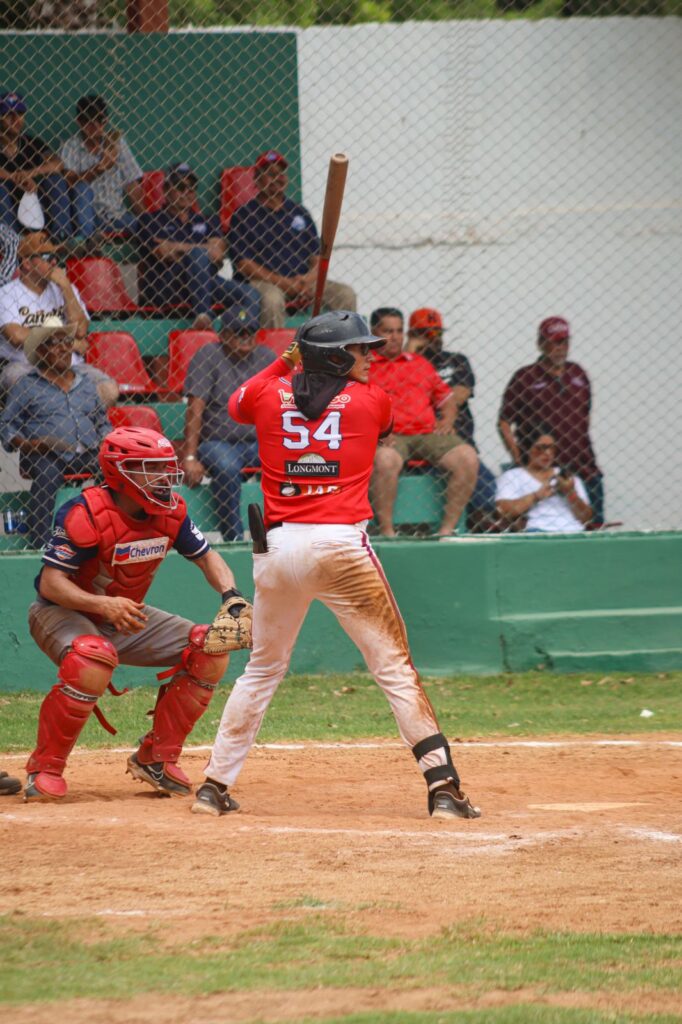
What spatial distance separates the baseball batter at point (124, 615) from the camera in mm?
5656

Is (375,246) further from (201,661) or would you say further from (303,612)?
(303,612)

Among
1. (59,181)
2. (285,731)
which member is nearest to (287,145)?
(59,181)

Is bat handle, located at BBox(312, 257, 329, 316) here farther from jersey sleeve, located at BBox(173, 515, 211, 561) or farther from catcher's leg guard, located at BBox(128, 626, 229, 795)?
catcher's leg guard, located at BBox(128, 626, 229, 795)

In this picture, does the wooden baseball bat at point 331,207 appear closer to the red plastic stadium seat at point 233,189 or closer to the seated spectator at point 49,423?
the seated spectator at point 49,423

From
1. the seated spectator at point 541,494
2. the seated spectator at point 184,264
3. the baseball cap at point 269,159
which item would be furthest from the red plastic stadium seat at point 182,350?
the seated spectator at point 541,494

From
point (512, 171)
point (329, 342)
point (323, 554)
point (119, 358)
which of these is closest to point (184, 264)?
point (119, 358)

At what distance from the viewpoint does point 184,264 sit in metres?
9.97

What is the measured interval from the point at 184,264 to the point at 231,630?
4.85 metres

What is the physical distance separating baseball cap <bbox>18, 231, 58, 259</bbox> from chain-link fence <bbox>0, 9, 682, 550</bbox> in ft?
0.05

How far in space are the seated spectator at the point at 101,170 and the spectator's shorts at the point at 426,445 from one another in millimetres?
2831

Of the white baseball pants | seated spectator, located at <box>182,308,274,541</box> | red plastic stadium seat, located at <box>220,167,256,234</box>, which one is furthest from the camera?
red plastic stadium seat, located at <box>220,167,256,234</box>

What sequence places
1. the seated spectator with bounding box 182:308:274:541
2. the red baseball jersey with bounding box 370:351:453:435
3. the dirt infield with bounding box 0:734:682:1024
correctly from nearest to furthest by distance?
the dirt infield with bounding box 0:734:682:1024
the seated spectator with bounding box 182:308:274:541
the red baseball jersey with bounding box 370:351:453:435

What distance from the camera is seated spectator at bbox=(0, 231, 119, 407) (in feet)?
29.8

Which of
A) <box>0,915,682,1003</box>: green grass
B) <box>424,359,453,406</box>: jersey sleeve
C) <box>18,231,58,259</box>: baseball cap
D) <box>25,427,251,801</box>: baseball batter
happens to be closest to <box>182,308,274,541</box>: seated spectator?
<box>424,359,453,406</box>: jersey sleeve
